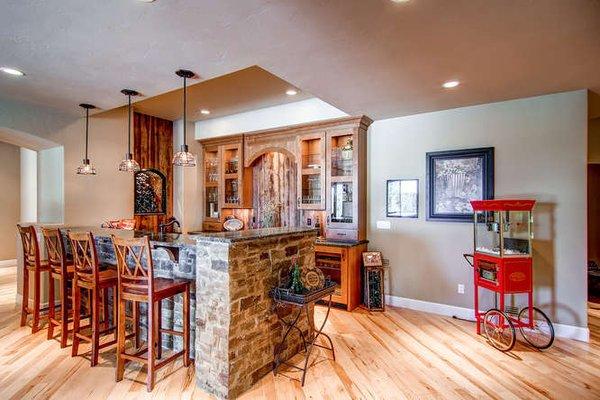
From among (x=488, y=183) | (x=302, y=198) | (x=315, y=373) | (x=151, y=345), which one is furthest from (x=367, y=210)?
(x=151, y=345)

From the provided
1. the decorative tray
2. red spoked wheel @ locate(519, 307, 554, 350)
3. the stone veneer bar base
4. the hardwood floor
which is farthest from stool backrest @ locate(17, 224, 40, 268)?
red spoked wheel @ locate(519, 307, 554, 350)

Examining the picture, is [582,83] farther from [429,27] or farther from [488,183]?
[429,27]

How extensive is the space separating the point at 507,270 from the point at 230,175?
4.55 meters

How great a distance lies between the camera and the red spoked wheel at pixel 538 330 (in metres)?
3.33

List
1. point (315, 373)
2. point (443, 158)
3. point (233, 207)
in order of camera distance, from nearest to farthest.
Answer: point (315, 373) < point (443, 158) < point (233, 207)

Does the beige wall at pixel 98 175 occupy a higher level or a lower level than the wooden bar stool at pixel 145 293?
higher

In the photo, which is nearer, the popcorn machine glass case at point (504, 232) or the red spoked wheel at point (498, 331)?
the red spoked wheel at point (498, 331)

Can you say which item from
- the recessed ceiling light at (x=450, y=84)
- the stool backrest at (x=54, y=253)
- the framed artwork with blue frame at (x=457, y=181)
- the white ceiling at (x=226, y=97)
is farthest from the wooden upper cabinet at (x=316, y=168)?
the stool backrest at (x=54, y=253)

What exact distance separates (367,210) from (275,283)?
248 centimetres

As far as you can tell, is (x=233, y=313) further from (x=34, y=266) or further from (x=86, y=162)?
(x=86, y=162)

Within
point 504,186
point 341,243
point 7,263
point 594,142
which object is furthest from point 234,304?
point 7,263

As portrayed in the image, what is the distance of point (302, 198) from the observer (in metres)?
5.20

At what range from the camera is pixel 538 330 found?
3619 mm

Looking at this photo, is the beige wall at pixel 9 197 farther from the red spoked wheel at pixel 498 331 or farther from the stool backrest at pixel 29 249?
the red spoked wheel at pixel 498 331
